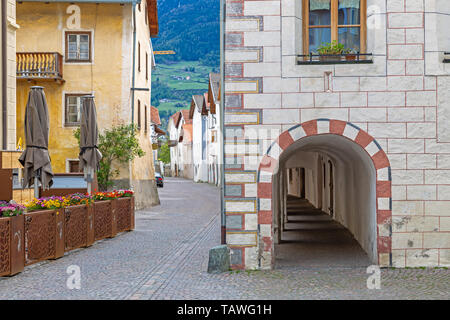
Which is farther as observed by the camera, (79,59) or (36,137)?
(79,59)

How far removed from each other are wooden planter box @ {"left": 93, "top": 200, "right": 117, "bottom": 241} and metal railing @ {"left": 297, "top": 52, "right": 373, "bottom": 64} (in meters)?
6.71

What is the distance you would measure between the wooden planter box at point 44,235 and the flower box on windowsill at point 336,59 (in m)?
5.57

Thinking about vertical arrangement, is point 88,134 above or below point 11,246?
above

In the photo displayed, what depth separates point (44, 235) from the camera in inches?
441

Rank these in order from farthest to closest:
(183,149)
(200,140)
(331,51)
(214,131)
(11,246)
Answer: (183,149) < (200,140) < (214,131) < (331,51) < (11,246)

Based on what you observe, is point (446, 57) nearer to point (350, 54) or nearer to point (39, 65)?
point (350, 54)

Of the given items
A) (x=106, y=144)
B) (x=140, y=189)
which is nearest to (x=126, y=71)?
(x=106, y=144)

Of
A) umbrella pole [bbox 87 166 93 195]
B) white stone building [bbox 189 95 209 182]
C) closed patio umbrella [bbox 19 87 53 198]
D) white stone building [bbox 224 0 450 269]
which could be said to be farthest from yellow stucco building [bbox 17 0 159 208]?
white stone building [bbox 189 95 209 182]

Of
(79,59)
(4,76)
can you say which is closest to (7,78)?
(4,76)

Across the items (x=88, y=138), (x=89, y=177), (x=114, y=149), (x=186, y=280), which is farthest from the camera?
(x=114, y=149)

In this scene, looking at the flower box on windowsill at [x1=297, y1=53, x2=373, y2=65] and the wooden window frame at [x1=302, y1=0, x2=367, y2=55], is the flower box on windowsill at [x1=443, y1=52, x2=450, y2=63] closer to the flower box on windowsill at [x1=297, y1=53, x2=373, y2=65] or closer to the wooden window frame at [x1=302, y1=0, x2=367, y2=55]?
the flower box on windowsill at [x1=297, y1=53, x2=373, y2=65]

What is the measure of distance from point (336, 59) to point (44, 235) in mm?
6321

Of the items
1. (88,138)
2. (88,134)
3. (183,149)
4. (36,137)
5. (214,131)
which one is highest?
(214,131)

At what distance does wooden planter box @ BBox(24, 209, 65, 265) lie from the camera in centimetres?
1063
